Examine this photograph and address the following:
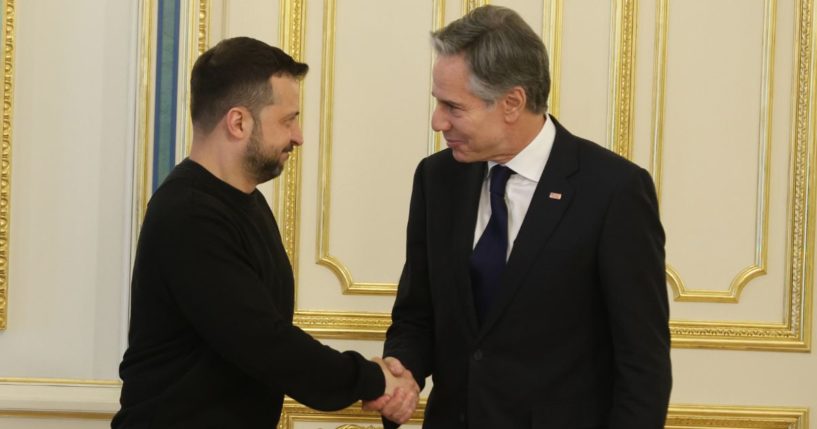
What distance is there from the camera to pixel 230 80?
226cm

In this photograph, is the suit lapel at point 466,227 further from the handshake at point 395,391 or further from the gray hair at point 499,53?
the handshake at point 395,391

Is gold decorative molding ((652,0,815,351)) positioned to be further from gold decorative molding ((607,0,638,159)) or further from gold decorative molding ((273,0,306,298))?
gold decorative molding ((273,0,306,298))

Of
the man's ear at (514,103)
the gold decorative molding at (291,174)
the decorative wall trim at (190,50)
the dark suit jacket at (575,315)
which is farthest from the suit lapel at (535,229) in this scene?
the decorative wall trim at (190,50)

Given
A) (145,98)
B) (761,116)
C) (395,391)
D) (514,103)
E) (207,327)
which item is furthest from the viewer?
(761,116)

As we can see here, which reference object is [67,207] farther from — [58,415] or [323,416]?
[323,416]

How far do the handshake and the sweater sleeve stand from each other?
224 millimetres

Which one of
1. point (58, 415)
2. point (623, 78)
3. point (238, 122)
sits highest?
point (623, 78)

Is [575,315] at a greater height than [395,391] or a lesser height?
greater

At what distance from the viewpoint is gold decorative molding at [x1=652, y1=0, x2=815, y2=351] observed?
3.39 m

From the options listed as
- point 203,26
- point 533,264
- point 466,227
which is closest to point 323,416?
point 203,26

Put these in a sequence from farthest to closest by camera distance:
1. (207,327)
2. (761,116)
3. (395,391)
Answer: (761,116), (395,391), (207,327)

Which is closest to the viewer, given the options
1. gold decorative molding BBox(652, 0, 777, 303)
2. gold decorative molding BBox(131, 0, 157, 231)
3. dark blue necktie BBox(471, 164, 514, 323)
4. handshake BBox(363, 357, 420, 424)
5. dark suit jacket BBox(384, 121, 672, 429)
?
dark suit jacket BBox(384, 121, 672, 429)

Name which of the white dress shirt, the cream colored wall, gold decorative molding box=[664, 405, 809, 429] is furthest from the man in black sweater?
gold decorative molding box=[664, 405, 809, 429]

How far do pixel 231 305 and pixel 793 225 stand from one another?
2029 mm
